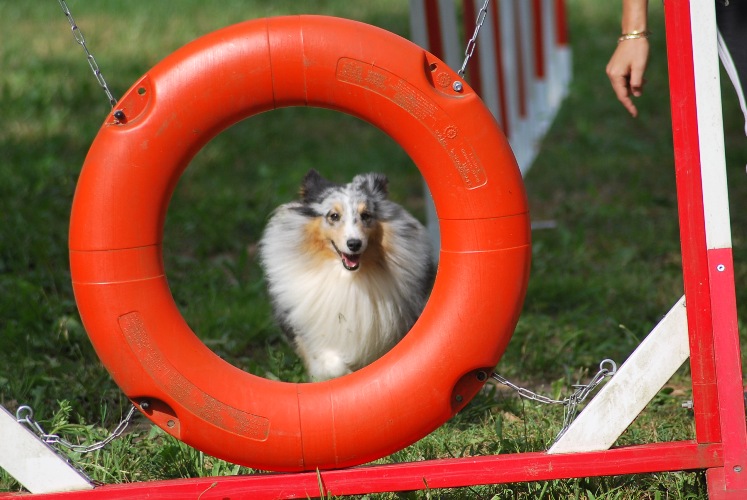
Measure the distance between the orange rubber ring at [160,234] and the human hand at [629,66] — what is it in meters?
0.36

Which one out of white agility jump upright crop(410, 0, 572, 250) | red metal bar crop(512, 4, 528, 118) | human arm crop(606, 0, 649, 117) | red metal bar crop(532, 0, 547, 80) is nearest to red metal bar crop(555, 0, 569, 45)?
white agility jump upright crop(410, 0, 572, 250)

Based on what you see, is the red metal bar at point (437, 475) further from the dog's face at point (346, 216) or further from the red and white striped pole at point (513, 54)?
the red and white striped pole at point (513, 54)

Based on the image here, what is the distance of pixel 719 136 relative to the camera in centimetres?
213

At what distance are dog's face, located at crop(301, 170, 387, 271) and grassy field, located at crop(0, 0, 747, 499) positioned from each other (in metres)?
0.45

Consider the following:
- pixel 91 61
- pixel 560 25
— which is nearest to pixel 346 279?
pixel 91 61

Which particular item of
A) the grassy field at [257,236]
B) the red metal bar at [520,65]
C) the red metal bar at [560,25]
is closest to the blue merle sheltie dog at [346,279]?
the grassy field at [257,236]

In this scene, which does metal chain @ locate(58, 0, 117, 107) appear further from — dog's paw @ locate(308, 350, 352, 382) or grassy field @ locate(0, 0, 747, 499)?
dog's paw @ locate(308, 350, 352, 382)

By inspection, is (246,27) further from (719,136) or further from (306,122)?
(306,122)

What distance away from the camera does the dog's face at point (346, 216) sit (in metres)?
3.17

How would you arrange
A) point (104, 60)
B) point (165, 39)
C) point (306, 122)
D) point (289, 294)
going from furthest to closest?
point (165, 39) < point (104, 60) < point (306, 122) < point (289, 294)

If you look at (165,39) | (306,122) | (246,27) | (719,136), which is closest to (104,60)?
(165,39)

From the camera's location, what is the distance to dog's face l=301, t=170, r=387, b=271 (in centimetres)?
317

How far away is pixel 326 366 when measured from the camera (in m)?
3.22

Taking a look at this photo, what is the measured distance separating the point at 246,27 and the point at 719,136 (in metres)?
1.19
